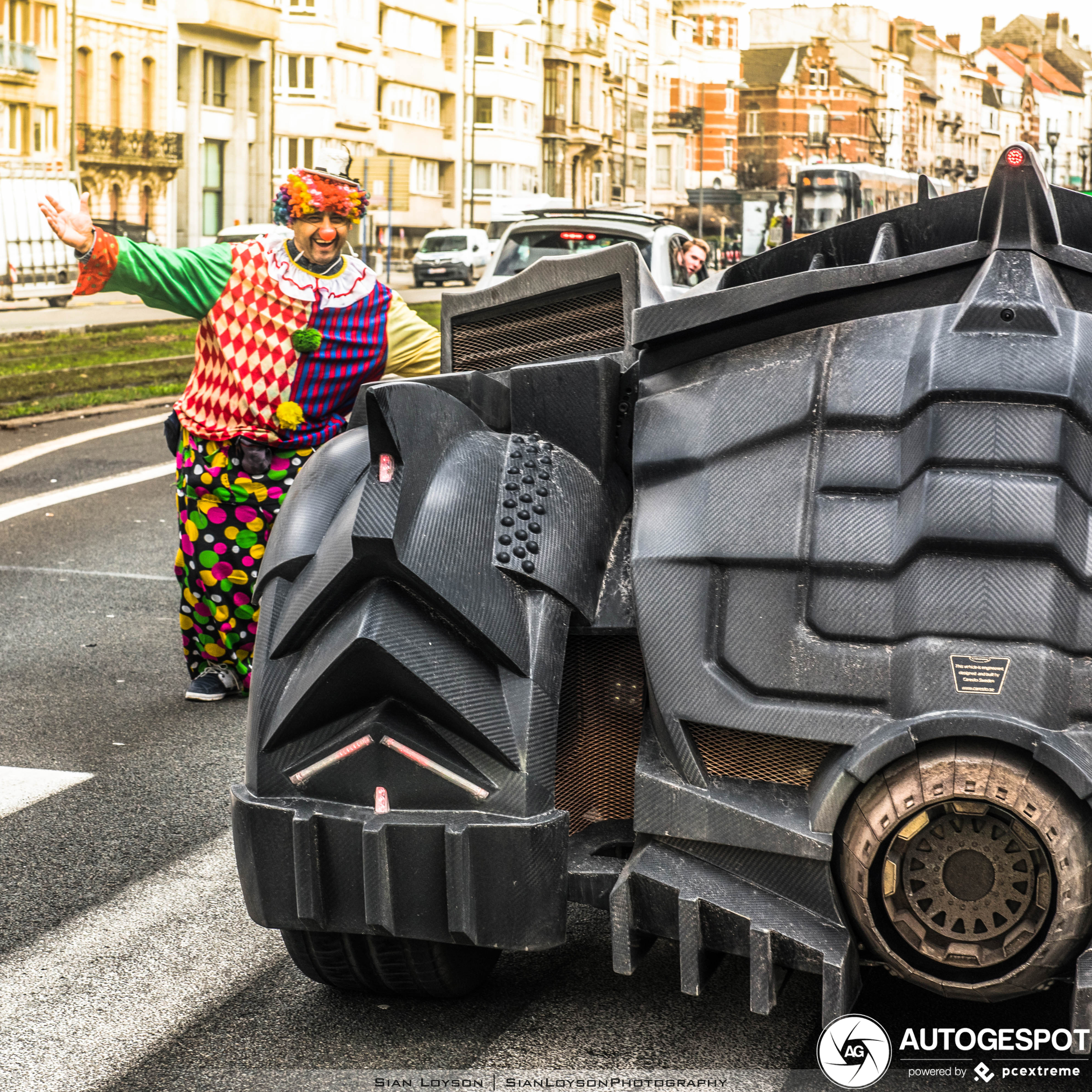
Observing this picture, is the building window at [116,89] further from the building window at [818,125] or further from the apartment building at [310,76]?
the building window at [818,125]

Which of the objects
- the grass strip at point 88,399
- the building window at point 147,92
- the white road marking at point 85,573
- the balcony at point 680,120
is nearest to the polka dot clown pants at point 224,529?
the white road marking at point 85,573

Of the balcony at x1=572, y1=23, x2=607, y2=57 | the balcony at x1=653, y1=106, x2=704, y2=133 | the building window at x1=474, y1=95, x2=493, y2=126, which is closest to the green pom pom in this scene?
the building window at x1=474, y1=95, x2=493, y2=126

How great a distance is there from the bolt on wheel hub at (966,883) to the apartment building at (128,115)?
53814 millimetres

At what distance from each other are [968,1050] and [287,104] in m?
71.1

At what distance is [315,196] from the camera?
5.22 m

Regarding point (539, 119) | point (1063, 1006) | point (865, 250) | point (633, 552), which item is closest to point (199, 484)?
point (865, 250)

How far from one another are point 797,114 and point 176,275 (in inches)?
5070

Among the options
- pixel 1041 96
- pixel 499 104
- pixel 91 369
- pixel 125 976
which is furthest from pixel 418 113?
pixel 1041 96

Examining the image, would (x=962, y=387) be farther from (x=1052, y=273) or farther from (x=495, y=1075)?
(x=495, y=1075)

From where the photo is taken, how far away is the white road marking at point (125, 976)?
10.3 ft

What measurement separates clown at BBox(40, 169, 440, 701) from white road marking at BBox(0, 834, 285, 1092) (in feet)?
5.31

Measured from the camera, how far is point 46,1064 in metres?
3.09

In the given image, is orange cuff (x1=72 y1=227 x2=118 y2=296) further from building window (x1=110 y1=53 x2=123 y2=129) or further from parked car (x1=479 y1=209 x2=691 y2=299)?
building window (x1=110 y1=53 x2=123 y2=129)

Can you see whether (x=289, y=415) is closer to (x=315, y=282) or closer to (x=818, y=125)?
(x=315, y=282)
